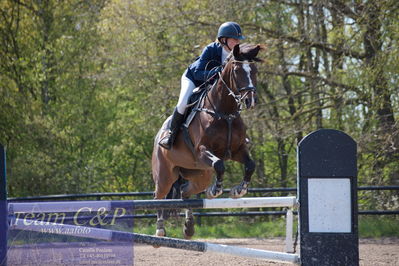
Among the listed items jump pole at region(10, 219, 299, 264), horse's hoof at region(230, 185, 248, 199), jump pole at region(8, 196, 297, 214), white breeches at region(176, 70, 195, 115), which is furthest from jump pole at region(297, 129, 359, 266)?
white breeches at region(176, 70, 195, 115)

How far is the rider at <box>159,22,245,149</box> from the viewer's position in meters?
5.48

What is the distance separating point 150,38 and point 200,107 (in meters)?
8.01

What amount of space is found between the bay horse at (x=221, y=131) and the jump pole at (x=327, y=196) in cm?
100

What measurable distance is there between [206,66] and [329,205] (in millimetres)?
2301

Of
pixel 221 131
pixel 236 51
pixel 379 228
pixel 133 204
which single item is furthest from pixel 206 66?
pixel 379 228

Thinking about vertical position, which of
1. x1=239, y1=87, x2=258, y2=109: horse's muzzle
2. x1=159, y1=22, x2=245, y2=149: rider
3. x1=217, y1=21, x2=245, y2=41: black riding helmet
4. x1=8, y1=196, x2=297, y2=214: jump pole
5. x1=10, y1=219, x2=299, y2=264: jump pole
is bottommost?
x1=10, y1=219, x2=299, y2=264: jump pole

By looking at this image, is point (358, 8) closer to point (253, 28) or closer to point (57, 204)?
point (253, 28)

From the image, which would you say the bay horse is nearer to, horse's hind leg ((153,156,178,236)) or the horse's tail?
horse's hind leg ((153,156,178,236))

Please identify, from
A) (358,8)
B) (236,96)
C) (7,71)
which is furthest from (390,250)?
(7,71)

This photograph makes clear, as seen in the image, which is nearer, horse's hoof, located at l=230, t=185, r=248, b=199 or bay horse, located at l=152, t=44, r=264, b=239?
bay horse, located at l=152, t=44, r=264, b=239

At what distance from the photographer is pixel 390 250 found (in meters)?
7.82

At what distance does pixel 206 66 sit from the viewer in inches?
223

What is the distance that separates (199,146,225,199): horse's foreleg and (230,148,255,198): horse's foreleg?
5.1 inches

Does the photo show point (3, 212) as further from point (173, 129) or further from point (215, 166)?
point (173, 129)
